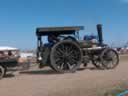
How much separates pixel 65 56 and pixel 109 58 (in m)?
2.91

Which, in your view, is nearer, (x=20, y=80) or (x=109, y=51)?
(x=20, y=80)

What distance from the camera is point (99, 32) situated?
72.4 ft

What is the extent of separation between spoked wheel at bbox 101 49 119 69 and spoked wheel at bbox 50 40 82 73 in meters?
1.89

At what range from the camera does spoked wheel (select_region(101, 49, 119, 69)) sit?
70.0 feet

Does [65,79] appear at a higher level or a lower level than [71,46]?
lower

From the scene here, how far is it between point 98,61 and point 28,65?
14.1 feet

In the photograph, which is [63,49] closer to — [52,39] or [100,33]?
[52,39]

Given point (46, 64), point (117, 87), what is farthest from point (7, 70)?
point (117, 87)

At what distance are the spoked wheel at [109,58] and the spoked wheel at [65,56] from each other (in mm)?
1889

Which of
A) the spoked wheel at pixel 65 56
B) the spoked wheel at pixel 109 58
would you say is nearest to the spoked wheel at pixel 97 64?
the spoked wheel at pixel 109 58

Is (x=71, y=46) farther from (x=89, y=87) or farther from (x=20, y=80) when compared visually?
(x=89, y=87)

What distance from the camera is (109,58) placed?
2142 cm

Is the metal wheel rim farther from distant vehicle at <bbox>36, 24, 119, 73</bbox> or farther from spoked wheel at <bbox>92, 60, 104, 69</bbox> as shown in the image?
spoked wheel at <bbox>92, 60, 104, 69</bbox>

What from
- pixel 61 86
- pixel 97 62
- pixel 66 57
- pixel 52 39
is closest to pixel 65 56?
pixel 66 57
